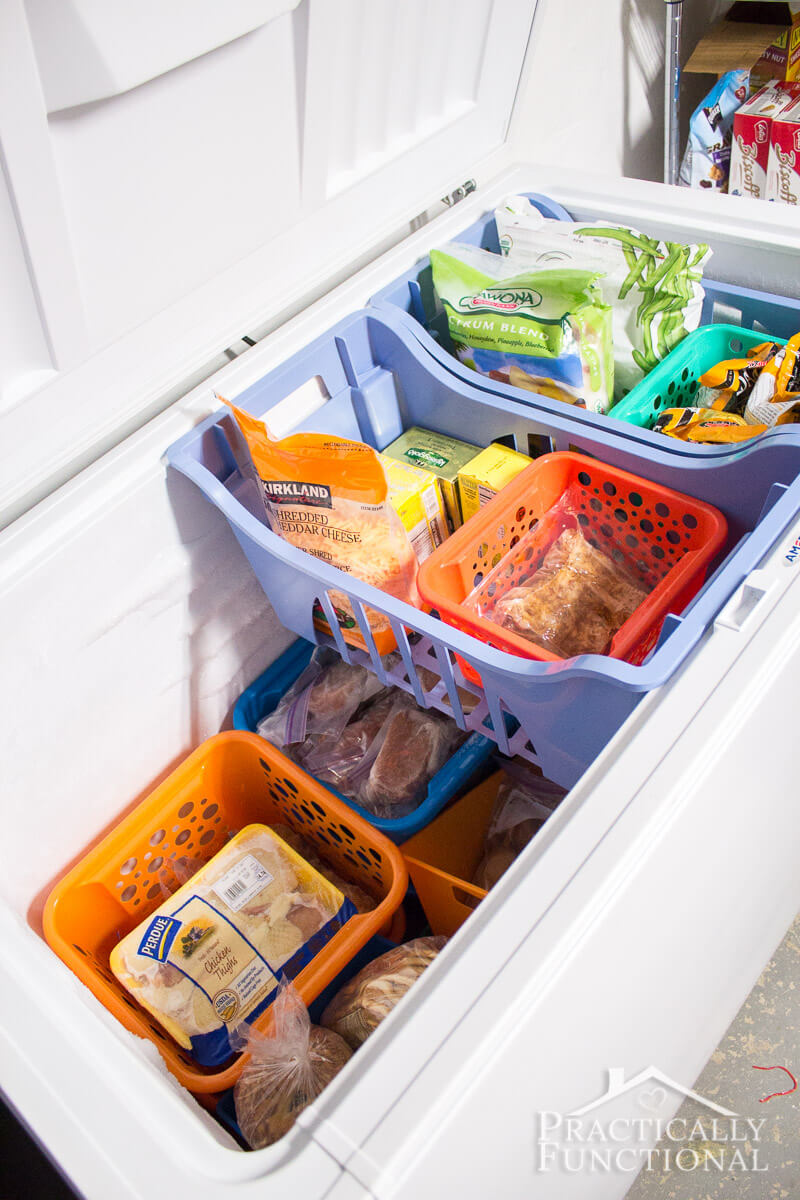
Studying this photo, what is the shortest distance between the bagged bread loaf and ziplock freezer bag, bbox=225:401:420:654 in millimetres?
329

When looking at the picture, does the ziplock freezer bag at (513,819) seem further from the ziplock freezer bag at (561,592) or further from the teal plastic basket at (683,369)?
the teal plastic basket at (683,369)

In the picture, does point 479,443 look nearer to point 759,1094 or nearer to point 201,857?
point 201,857

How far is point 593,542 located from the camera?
3.38ft

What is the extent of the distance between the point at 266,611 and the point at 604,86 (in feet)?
4.19

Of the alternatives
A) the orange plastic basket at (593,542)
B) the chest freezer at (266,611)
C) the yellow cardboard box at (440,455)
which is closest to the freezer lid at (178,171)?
the chest freezer at (266,611)

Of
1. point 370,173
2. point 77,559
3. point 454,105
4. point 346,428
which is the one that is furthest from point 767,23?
point 77,559

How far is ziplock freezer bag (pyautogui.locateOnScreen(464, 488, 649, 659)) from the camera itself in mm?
924

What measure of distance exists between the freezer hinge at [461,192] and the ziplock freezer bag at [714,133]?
684mm

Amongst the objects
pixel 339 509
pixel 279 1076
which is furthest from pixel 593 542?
pixel 279 1076

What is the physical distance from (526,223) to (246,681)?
0.74 metres

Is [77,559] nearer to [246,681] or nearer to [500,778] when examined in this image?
[246,681]

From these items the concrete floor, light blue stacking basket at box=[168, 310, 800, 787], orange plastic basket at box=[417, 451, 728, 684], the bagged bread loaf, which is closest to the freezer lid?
light blue stacking basket at box=[168, 310, 800, 787]

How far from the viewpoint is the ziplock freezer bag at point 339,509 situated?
883 mm

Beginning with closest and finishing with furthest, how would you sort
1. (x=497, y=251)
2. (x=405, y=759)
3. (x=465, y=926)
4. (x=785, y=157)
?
1. (x=465, y=926)
2. (x=405, y=759)
3. (x=497, y=251)
4. (x=785, y=157)
